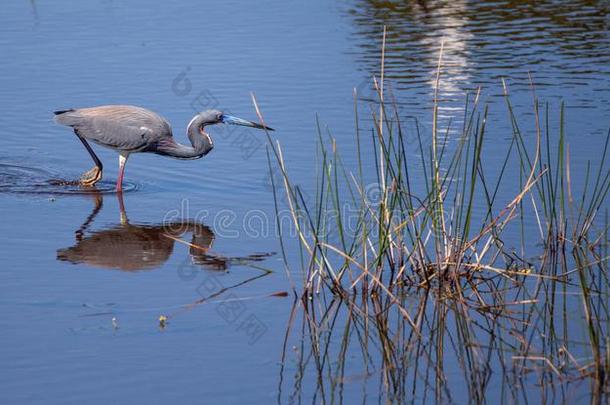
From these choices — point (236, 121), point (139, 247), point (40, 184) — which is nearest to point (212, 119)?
point (236, 121)

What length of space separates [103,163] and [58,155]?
434mm

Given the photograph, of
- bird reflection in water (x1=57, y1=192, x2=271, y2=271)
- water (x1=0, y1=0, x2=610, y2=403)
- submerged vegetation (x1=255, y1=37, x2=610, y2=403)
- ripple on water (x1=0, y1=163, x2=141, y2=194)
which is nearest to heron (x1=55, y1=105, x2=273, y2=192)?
ripple on water (x1=0, y1=163, x2=141, y2=194)

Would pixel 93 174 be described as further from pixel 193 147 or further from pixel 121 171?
pixel 193 147

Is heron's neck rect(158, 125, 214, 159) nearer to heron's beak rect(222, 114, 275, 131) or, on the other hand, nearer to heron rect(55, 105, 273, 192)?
heron rect(55, 105, 273, 192)

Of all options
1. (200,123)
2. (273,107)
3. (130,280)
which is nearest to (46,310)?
(130,280)

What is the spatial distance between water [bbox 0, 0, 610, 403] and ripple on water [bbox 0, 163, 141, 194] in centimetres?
3

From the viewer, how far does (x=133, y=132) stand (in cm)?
1003

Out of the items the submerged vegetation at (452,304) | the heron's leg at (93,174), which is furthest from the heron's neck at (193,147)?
the submerged vegetation at (452,304)

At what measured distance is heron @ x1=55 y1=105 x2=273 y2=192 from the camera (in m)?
10.0

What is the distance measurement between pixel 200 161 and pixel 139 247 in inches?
103

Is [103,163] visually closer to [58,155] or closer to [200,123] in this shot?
[58,155]

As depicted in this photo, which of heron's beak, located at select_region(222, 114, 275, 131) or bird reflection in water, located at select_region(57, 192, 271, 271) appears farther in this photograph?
heron's beak, located at select_region(222, 114, 275, 131)

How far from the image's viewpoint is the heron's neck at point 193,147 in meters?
10.1

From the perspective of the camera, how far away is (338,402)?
5504mm
